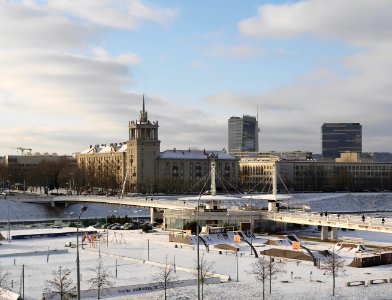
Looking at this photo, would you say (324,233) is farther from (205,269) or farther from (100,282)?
(100,282)

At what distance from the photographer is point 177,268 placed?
5822cm

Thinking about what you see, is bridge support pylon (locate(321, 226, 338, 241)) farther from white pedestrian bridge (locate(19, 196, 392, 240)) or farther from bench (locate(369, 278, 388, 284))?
bench (locate(369, 278, 388, 284))

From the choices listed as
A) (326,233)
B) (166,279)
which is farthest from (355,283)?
(326,233)

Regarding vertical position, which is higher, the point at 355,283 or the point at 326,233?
the point at 326,233

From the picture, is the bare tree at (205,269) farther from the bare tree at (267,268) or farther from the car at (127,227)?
the car at (127,227)

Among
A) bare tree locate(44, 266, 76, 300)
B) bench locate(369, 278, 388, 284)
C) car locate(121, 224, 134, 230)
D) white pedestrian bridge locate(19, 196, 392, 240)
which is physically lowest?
bench locate(369, 278, 388, 284)

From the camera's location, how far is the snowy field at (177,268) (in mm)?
47094

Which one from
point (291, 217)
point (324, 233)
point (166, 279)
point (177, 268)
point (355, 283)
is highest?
point (291, 217)

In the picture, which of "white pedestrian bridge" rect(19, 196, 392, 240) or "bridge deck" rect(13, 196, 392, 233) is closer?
"bridge deck" rect(13, 196, 392, 233)

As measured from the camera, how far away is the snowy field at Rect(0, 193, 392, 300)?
47094mm

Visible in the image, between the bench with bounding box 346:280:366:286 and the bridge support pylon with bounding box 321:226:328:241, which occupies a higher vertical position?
the bridge support pylon with bounding box 321:226:328:241

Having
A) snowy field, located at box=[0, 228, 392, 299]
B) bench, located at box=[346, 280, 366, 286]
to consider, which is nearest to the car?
snowy field, located at box=[0, 228, 392, 299]

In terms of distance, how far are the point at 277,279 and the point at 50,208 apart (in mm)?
107676

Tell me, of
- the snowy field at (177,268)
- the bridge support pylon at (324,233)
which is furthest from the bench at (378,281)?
the bridge support pylon at (324,233)
